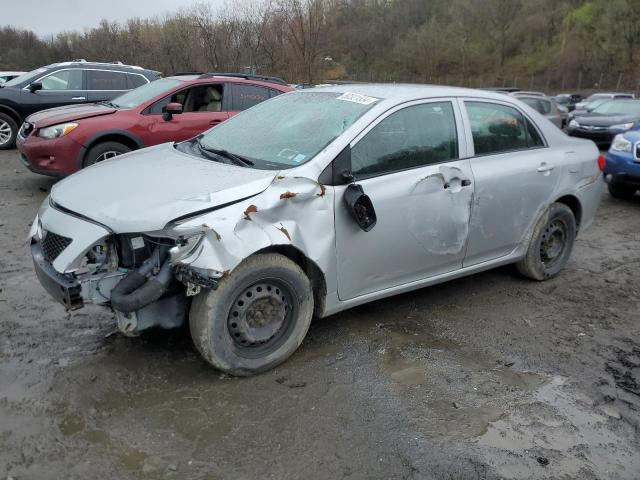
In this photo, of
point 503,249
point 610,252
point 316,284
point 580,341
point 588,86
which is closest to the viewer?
point 316,284

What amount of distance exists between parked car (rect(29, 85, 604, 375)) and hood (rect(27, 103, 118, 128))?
13.3 ft

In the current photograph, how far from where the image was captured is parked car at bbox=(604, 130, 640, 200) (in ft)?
27.3

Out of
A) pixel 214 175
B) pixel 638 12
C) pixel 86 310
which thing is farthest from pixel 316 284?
pixel 638 12

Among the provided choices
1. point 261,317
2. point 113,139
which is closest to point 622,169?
point 261,317

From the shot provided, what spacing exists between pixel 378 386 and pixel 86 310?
2.26 m

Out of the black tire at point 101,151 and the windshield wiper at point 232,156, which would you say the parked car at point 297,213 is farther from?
the black tire at point 101,151

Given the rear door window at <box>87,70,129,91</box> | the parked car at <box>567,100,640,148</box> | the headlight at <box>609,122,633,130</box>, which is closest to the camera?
the rear door window at <box>87,70,129,91</box>

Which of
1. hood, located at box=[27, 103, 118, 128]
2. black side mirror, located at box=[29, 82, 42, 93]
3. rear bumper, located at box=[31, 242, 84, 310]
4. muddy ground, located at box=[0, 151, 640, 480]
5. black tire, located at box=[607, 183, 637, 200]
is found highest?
black side mirror, located at box=[29, 82, 42, 93]

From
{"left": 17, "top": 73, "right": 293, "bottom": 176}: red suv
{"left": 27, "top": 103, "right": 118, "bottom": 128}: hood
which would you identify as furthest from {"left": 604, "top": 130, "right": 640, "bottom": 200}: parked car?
{"left": 27, "top": 103, "right": 118, "bottom": 128}: hood

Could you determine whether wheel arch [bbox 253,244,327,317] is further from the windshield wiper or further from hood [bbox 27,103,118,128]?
hood [bbox 27,103,118,128]

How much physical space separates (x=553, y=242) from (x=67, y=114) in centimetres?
644

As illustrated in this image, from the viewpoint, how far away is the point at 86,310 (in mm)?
4188

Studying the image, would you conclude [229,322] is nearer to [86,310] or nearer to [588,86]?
[86,310]

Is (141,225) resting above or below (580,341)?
above
